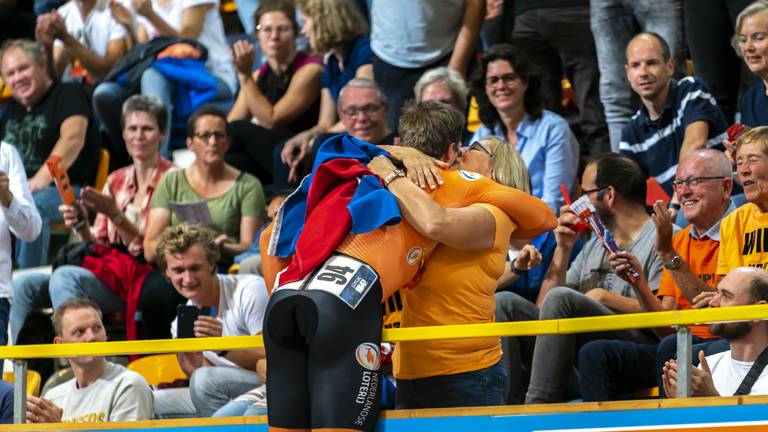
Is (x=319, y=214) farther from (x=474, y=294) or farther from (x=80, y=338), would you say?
(x=80, y=338)

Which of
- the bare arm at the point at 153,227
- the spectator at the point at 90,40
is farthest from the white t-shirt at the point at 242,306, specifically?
the spectator at the point at 90,40

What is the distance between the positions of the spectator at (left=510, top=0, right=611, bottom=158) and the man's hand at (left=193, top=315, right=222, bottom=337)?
264 centimetres

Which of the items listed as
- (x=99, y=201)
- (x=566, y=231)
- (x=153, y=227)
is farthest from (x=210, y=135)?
(x=566, y=231)

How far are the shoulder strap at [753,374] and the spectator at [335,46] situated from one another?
4300 millimetres

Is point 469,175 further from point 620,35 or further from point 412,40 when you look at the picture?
point 412,40

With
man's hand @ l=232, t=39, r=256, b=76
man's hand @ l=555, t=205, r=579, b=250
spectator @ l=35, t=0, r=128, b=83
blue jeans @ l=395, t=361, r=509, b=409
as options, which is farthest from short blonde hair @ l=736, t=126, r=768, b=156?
spectator @ l=35, t=0, r=128, b=83

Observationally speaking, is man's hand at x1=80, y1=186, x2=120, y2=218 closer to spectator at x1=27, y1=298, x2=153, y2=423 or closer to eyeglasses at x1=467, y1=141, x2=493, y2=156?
spectator at x1=27, y1=298, x2=153, y2=423

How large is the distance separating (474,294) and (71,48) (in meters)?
5.83

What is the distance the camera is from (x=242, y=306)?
6344 mm

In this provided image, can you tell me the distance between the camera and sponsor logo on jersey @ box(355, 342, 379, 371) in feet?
13.3

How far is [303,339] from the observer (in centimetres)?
407

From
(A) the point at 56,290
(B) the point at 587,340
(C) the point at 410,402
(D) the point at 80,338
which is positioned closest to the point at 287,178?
(A) the point at 56,290

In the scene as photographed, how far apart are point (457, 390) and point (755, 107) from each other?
2.80 metres

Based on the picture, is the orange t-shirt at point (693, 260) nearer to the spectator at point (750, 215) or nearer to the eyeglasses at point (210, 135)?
the spectator at point (750, 215)
